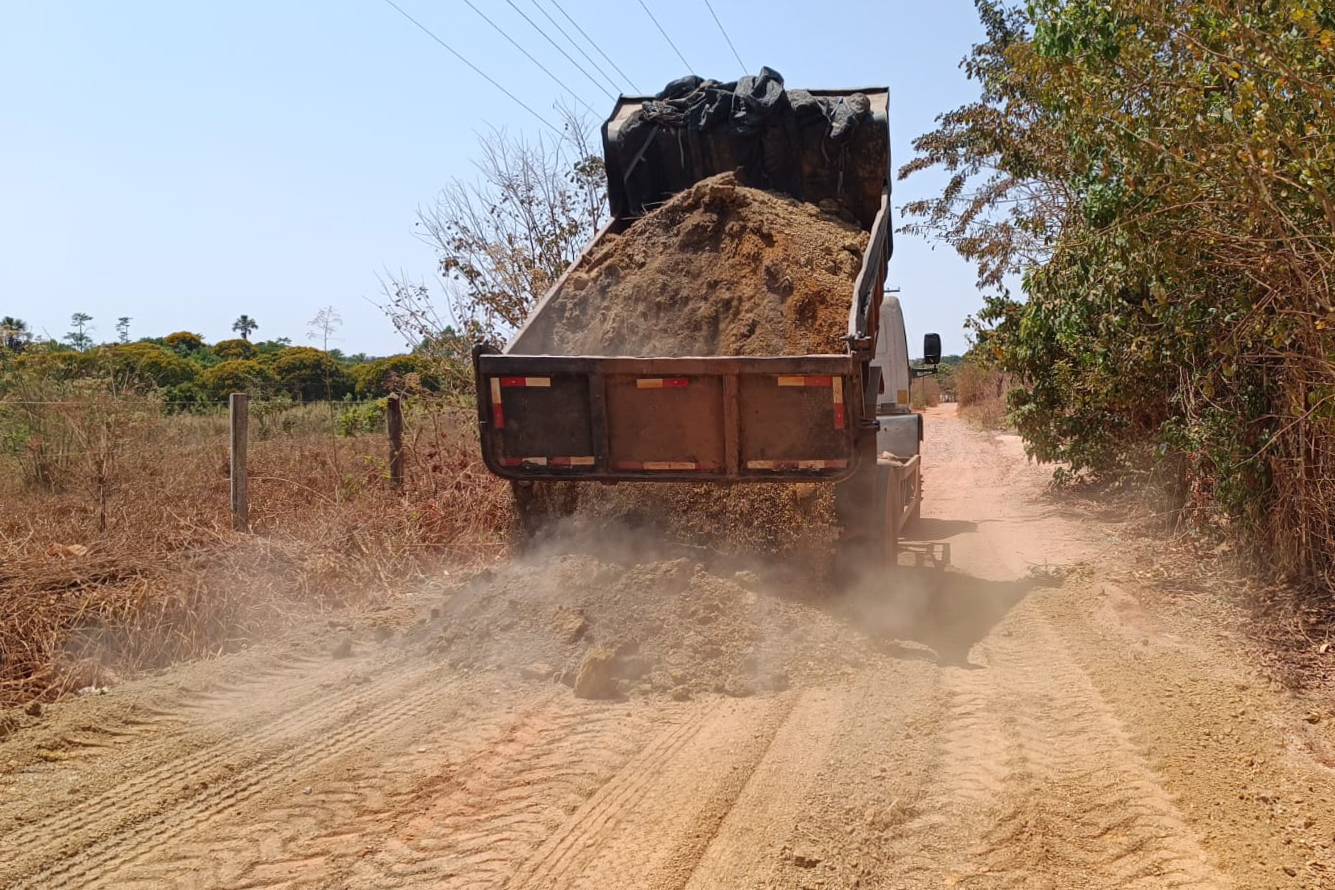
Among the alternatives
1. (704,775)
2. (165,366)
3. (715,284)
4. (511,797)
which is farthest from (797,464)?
(165,366)

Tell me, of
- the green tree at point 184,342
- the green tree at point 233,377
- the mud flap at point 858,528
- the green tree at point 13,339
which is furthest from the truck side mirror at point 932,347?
the green tree at point 184,342

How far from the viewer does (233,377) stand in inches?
866

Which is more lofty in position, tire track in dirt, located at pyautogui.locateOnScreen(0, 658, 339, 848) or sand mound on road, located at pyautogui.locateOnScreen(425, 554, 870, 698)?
sand mound on road, located at pyautogui.locateOnScreen(425, 554, 870, 698)

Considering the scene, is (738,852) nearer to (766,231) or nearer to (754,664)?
(754,664)

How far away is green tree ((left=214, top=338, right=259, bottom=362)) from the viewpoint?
29688 millimetres

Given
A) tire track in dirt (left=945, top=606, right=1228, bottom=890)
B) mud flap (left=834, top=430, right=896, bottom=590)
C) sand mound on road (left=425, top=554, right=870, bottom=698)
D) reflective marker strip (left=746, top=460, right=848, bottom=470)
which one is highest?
reflective marker strip (left=746, top=460, right=848, bottom=470)

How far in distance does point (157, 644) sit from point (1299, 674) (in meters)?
6.66

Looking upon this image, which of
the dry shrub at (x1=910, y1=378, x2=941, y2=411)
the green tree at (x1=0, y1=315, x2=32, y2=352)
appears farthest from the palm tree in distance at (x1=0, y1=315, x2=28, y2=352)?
the dry shrub at (x1=910, y1=378, x2=941, y2=411)

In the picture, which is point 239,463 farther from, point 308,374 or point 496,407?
point 308,374

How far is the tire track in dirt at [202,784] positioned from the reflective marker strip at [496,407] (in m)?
1.60

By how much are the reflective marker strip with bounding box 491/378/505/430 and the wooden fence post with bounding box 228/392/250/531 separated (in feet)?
10.4

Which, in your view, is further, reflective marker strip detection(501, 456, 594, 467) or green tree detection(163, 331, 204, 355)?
green tree detection(163, 331, 204, 355)

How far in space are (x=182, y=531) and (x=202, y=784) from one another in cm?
401

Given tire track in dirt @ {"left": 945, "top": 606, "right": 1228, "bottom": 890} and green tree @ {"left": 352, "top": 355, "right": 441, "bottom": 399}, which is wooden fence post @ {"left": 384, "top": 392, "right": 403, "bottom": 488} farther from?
tire track in dirt @ {"left": 945, "top": 606, "right": 1228, "bottom": 890}
